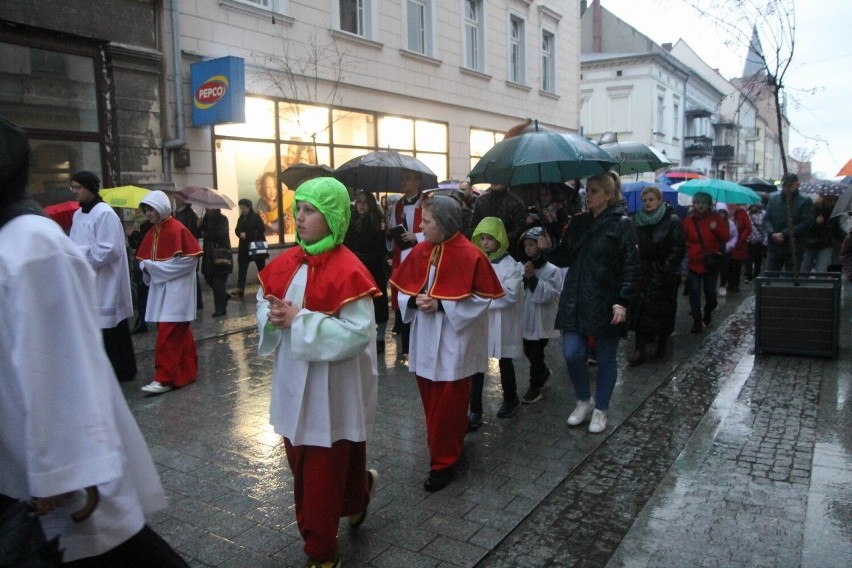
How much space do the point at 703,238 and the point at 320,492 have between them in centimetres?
723

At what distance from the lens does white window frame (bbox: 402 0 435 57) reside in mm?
16938

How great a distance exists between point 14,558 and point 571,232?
14.3ft

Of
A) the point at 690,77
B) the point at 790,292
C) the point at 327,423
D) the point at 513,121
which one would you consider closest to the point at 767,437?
the point at 790,292

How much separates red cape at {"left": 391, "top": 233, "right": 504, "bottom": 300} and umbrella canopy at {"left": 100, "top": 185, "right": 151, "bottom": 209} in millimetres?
6022

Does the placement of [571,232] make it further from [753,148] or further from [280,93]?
[753,148]

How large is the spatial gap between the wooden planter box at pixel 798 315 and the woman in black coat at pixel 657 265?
912 millimetres

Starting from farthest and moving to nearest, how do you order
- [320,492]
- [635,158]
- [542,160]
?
[635,158], [542,160], [320,492]

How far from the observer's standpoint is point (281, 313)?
3.01 meters

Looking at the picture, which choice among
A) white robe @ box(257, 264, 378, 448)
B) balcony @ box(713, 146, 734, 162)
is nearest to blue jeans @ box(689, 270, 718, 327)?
white robe @ box(257, 264, 378, 448)

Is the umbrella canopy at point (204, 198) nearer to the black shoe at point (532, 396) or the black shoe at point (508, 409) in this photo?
the black shoe at point (532, 396)

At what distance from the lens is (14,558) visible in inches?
59.1

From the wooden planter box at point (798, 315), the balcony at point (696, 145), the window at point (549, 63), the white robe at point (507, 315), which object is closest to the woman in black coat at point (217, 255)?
the white robe at point (507, 315)

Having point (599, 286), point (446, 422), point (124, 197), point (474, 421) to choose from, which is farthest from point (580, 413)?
point (124, 197)

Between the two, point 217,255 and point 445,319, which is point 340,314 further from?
point 217,255
